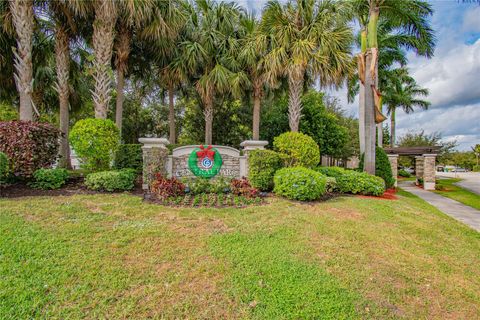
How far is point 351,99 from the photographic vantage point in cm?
1875

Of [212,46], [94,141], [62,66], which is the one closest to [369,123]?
[212,46]

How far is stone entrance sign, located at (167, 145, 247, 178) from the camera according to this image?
25.8ft

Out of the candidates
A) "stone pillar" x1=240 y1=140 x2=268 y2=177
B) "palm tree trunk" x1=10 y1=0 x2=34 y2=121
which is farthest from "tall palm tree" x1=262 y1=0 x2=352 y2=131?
"palm tree trunk" x1=10 y1=0 x2=34 y2=121

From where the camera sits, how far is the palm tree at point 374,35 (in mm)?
9602

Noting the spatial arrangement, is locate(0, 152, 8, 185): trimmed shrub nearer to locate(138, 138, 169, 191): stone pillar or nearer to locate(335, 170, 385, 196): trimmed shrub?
locate(138, 138, 169, 191): stone pillar

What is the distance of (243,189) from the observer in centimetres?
656

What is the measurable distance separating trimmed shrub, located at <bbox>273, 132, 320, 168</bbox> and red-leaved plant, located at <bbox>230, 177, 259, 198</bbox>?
1960 millimetres

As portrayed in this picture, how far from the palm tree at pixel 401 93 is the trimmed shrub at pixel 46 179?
72.6 feet

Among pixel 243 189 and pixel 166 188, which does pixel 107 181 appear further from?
pixel 243 189

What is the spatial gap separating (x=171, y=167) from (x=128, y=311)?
230 inches

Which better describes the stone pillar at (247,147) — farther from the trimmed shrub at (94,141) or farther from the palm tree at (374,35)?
the palm tree at (374,35)

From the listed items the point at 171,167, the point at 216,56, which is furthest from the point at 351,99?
the point at 171,167

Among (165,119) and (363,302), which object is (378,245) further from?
(165,119)

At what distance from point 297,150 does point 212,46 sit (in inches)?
262
